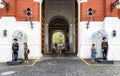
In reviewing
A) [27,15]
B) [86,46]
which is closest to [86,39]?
[86,46]

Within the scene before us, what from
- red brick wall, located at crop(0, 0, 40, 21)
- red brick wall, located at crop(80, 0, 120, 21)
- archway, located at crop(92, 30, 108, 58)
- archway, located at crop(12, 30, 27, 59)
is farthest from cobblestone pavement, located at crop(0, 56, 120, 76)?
red brick wall, located at crop(80, 0, 120, 21)

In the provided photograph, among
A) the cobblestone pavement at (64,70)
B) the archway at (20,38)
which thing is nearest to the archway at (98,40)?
the archway at (20,38)

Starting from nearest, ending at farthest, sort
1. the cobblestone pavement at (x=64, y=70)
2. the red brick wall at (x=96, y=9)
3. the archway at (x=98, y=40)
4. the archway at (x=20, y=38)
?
1. the cobblestone pavement at (x=64, y=70)
2. the archway at (x=20, y=38)
3. the archway at (x=98, y=40)
4. the red brick wall at (x=96, y=9)

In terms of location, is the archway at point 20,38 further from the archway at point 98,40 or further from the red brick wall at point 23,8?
the archway at point 98,40

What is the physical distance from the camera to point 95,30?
2425 cm

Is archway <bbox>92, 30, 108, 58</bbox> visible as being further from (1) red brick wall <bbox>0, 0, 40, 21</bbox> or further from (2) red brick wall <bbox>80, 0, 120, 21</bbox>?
(1) red brick wall <bbox>0, 0, 40, 21</bbox>

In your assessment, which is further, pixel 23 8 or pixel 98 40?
pixel 23 8

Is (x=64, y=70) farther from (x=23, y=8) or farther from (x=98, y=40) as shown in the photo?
(x=23, y=8)

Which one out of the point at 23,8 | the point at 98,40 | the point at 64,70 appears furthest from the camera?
the point at 23,8

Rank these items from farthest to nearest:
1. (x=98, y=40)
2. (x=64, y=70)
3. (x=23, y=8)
Answer: 1. (x=23, y=8)
2. (x=98, y=40)
3. (x=64, y=70)

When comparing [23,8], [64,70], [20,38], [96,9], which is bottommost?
[64,70]

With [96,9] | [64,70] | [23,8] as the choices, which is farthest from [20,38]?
[64,70]

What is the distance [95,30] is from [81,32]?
119 cm

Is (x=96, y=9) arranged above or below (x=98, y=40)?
above
